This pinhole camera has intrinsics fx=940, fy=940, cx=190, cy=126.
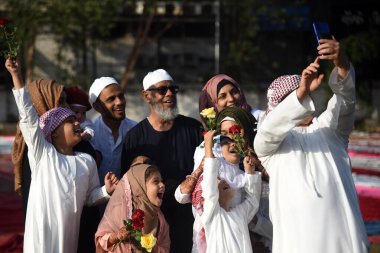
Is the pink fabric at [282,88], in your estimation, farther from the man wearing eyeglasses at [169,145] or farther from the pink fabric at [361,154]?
the pink fabric at [361,154]

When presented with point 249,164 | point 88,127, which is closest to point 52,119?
point 88,127

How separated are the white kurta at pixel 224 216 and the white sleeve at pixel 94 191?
84cm

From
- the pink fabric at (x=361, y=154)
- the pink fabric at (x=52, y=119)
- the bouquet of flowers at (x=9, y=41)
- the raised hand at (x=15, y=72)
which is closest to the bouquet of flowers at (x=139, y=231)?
the pink fabric at (x=52, y=119)

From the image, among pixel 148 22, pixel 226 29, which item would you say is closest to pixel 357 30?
pixel 226 29

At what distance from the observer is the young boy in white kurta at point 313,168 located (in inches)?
214

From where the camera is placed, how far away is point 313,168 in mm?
→ 5598

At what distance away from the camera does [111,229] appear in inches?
255

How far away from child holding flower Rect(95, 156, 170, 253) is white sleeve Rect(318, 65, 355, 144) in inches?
54.7

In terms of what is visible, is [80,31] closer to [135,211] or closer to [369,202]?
[369,202]

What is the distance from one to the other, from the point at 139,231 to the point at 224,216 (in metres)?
0.64

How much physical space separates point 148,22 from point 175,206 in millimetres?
21368

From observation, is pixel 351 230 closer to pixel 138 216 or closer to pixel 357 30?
pixel 138 216

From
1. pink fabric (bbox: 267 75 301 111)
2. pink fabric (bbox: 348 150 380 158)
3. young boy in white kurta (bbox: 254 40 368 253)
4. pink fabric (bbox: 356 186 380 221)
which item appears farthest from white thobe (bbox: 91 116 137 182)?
pink fabric (bbox: 348 150 380 158)

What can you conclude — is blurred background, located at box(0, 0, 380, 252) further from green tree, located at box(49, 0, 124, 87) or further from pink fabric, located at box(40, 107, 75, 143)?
pink fabric, located at box(40, 107, 75, 143)
